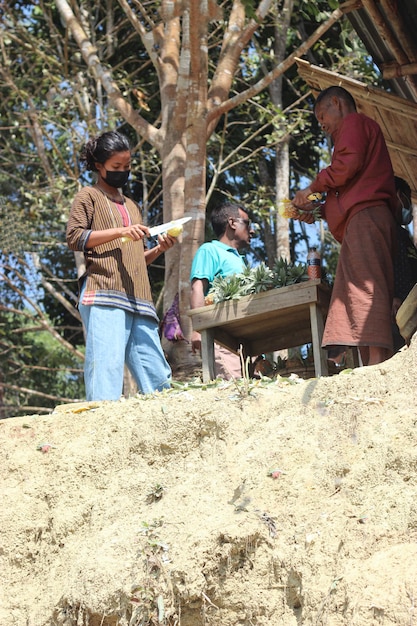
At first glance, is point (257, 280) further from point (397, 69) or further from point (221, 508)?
point (221, 508)

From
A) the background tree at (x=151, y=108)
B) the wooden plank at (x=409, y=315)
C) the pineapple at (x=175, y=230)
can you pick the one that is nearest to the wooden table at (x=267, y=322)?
the pineapple at (x=175, y=230)

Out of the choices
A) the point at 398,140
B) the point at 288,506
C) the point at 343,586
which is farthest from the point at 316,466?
the point at 398,140

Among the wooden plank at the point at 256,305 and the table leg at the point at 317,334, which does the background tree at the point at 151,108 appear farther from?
the table leg at the point at 317,334

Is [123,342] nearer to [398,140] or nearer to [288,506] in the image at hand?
[288,506]

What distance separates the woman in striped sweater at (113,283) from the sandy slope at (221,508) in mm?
617

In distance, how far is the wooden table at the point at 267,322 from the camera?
5.90m

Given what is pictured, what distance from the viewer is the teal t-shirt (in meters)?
6.68

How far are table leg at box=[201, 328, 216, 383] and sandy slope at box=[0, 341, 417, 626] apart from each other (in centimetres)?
119

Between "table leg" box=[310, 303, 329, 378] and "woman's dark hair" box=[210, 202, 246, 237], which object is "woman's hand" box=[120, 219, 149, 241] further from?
"woman's dark hair" box=[210, 202, 246, 237]

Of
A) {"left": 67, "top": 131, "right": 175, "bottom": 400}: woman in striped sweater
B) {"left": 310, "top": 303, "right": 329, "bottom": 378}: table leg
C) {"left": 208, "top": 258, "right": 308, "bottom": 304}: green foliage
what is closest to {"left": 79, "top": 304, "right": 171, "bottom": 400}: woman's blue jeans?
{"left": 67, "top": 131, "right": 175, "bottom": 400}: woman in striped sweater

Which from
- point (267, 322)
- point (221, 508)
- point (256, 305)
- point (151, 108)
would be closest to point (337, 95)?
point (256, 305)

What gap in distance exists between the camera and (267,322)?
631 centimetres

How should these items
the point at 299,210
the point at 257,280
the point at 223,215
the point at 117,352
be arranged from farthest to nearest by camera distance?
1. the point at 223,215
2. the point at 257,280
3. the point at 299,210
4. the point at 117,352

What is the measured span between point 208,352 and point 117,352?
0.82m
